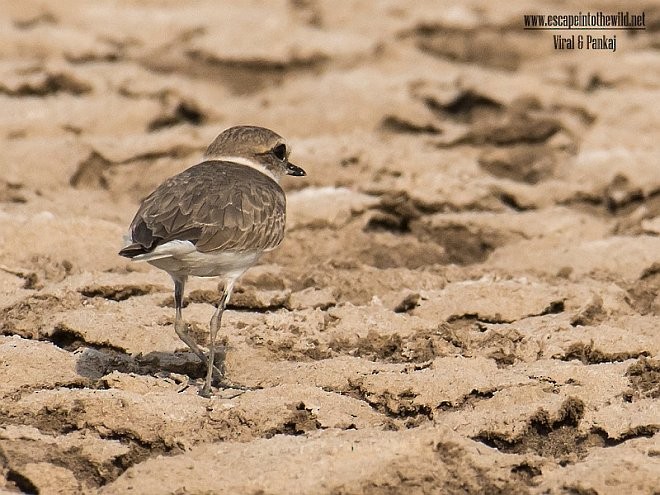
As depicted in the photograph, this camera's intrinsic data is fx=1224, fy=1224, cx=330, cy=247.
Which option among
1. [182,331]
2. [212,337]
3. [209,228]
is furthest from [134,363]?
[209,228]

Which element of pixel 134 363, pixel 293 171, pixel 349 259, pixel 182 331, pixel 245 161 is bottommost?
pixel 349 259

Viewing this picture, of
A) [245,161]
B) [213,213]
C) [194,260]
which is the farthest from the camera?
[245,161]

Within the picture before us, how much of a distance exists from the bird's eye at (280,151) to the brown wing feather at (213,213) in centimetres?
41

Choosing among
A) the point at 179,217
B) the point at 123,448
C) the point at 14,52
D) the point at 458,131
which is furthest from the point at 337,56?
the point at 123,448

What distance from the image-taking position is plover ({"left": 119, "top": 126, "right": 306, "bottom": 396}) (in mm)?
5289

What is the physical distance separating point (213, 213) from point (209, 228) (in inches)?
5.0

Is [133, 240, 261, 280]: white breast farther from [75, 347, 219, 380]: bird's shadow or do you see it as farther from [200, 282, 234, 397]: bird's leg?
[75, 347, 219, 380]: bird's shadow

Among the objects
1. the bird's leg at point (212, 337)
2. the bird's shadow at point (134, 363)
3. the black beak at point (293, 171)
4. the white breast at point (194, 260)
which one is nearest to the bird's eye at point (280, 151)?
the black beak at point (293, 171)

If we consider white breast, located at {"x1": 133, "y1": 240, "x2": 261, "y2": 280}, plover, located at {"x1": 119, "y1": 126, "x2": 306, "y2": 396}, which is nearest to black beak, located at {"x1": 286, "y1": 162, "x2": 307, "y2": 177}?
plover, located at {"x1": 119, "y1": 126, "x2": 306, "y2": 396}

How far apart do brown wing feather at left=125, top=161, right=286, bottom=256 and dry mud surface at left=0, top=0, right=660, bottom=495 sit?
21.8 inches

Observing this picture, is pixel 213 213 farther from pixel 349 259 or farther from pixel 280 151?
pixel 349 259

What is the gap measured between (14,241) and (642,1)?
737 centimetres

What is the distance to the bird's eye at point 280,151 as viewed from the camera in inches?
256

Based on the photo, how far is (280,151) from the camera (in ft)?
21.4
